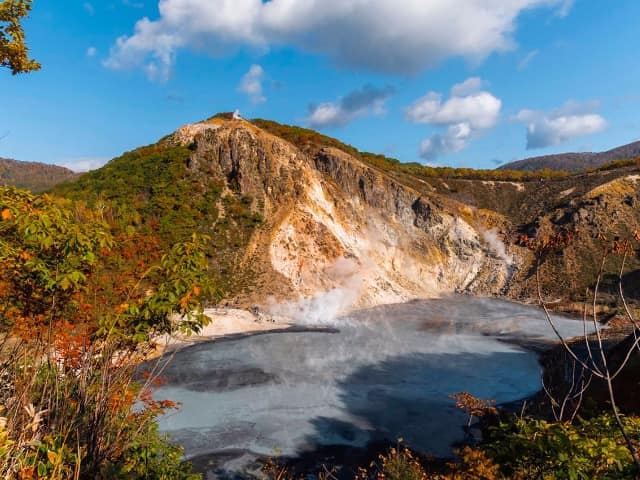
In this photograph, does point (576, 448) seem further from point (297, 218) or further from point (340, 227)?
point (340, 227)

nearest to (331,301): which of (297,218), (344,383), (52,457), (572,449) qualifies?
(297,218)

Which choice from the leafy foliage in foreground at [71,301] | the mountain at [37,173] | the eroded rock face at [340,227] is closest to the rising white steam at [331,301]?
the eroded rock face at [340,227]

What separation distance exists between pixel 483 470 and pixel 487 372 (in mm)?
20994

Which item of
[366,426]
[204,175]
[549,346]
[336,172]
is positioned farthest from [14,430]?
[336,172]

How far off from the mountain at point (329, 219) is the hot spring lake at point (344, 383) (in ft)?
30.2

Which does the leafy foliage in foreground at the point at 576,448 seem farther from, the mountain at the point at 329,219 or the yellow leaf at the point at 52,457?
the mountain at the point at 329,219

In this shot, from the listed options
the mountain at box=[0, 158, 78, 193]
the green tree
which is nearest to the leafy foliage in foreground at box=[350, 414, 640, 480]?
the green tree

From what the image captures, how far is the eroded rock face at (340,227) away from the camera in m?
47.1

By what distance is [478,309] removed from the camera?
48156 mm

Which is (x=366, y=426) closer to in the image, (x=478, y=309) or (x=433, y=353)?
(x=433, y=353)

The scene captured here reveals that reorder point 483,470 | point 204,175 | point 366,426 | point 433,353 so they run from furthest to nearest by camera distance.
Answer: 1. point 204,175
2. point 433,353
3. point 366,426
4. point 483,470

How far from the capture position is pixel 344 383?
81.7 ft

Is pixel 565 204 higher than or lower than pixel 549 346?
higher

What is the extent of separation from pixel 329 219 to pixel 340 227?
2.09m
